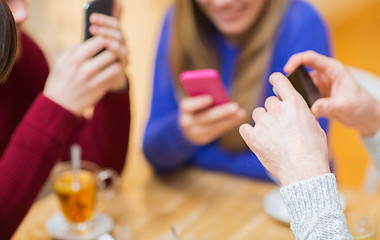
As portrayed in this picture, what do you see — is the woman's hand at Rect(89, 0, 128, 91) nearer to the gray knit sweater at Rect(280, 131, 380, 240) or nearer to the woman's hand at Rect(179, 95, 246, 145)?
the woman's hand at Rect(179, 95, 246, 145)

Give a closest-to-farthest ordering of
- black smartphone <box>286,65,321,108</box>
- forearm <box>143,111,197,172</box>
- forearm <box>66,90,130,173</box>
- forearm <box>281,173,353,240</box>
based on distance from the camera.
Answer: forearm <box>281,173,353,240</box> → black smartphone <box>286,65,321,108</box> → forearm <box>66,90,130,173</box> → forearm <box>143,111,197,172</box>

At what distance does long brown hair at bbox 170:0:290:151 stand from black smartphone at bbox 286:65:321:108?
1.08 feet

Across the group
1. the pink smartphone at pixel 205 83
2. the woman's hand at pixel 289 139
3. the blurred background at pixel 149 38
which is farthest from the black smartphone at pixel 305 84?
the blurred background at pixel 149 38

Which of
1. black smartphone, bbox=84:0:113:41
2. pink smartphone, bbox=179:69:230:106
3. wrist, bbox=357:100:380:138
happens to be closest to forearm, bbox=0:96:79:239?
black smartphone, bbox=84:0:113:41

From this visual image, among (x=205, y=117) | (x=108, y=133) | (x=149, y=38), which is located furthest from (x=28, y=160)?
(x=149, y=38)

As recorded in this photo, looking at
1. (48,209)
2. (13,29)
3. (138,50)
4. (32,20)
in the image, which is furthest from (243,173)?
(138,50)

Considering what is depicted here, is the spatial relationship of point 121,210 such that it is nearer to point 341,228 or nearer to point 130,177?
point 130,177

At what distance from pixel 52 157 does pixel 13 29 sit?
274mm

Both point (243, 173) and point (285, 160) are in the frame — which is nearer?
point (285, 160)

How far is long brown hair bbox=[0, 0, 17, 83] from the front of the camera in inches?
21.9

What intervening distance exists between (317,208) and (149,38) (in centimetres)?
220

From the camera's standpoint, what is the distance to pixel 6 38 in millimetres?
559

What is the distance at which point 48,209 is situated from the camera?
3.13 ft

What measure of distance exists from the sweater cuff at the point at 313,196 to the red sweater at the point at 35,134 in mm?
425
